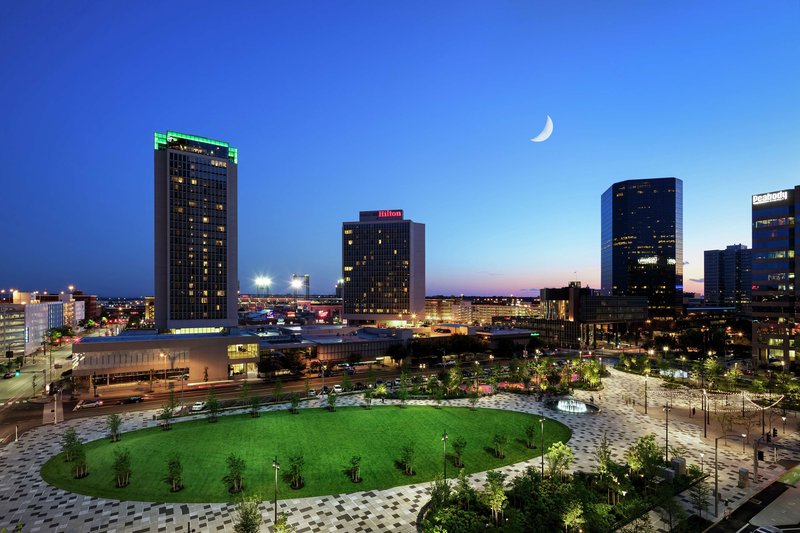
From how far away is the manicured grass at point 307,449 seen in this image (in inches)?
1494

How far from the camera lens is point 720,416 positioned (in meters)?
62.3

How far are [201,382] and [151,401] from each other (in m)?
16.5

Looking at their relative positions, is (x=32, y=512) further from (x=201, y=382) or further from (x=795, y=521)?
(x=795, y=521)

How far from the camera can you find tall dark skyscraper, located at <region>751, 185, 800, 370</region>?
363 feet

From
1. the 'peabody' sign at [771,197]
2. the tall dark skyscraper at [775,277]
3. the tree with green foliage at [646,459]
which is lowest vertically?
the tree with green foliage at [646,459]

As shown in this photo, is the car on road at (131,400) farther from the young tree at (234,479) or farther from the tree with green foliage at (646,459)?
the tree with green foliage at (646,459)

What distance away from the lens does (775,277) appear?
11856cm

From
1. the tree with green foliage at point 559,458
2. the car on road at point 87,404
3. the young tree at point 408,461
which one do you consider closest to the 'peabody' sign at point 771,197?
the tree with green foliage at point 559,458

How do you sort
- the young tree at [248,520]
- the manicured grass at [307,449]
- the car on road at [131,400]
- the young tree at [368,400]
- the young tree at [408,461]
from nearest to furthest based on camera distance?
the young tree at [248,520] < the manicured grass at [307,449] < the young tree at [408,461] < the young tree at [368,400] < the car on road at [131,400]

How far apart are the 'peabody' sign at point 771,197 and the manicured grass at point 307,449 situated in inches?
4699

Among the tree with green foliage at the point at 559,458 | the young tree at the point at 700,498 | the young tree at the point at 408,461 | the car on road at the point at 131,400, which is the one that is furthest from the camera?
the car on road at the point at 131,400

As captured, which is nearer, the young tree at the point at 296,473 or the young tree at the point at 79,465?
the young tree at the point at 296,473

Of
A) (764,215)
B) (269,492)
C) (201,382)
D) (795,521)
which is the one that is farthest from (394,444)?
(764,215)

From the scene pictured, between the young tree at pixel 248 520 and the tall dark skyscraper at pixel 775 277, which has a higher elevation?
the tall dark skyscraper at pixel 775 277
